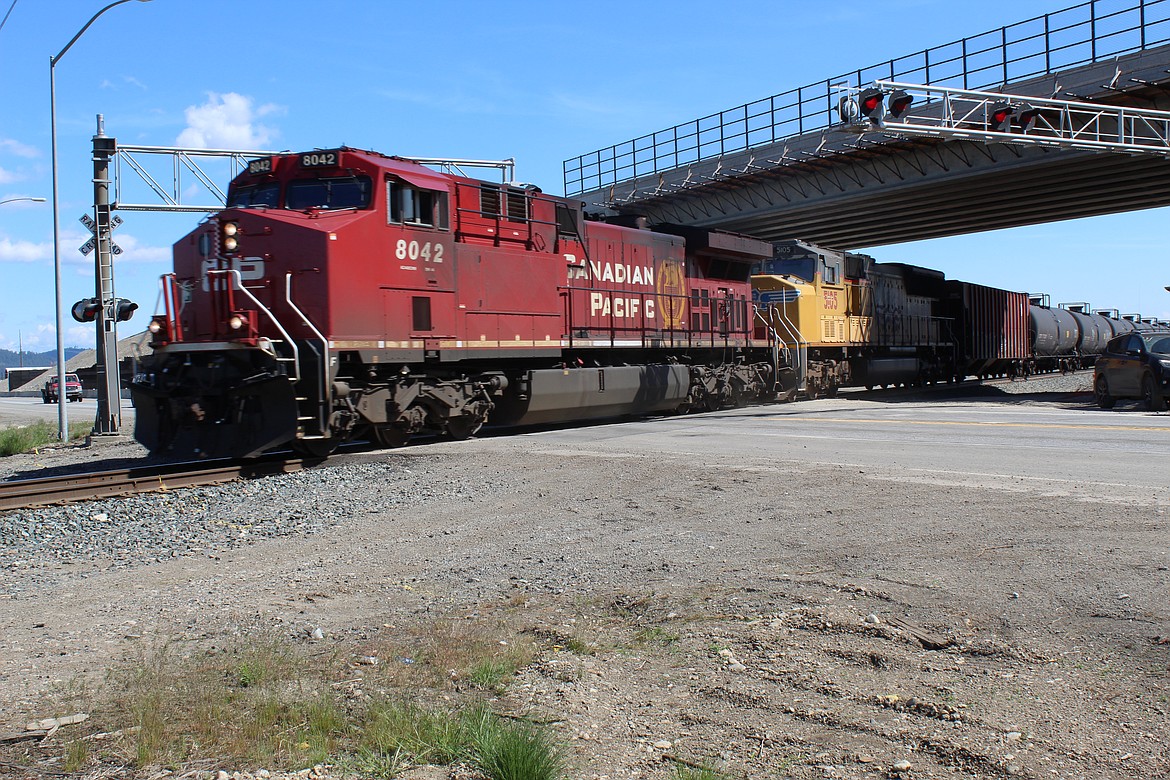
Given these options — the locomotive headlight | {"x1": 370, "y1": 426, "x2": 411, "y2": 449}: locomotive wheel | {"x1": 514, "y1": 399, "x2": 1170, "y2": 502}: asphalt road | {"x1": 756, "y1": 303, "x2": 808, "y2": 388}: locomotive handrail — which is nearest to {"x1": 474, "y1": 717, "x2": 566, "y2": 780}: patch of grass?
{"x1": 514, "y1": 399, "x2": 1170, "y2": 502}: asphalt road

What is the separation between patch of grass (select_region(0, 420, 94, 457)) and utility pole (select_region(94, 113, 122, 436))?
1479 millimetres

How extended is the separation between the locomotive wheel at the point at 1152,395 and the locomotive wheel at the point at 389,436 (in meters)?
14.3

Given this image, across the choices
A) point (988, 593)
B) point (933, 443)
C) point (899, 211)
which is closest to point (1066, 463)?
point (933, 443)

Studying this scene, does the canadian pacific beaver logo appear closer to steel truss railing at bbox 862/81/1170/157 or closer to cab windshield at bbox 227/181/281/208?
steel truss railing at bbox 862/81/1170/157

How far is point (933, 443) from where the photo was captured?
12594 millimetres

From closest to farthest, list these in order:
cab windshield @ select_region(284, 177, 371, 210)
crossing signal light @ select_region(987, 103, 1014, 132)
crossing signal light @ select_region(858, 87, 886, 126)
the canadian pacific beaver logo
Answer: cab windshield @ select_region(284, 177, 371, 210)
crossing signal light @ select_region(858, 87, 886, 126)
the canadian pacific beaver logo
crossing signal light @ select_region(987, 103, 1014, 132)

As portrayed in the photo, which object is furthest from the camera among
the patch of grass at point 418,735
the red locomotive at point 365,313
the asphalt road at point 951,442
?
the red locomotive at point 365,313

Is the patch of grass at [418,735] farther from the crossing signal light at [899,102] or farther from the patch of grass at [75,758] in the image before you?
the crossing signal light at [899,102]

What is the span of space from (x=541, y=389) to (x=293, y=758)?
11.7m

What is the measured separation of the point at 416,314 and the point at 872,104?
9.76m

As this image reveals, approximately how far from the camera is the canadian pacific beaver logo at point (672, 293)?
18.5 metres

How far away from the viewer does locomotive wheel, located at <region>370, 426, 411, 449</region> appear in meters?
13.0

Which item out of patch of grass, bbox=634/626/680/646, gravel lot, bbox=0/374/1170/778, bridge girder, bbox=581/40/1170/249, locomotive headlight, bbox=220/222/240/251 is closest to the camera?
gravel lot, bbox=0/374/1170/778

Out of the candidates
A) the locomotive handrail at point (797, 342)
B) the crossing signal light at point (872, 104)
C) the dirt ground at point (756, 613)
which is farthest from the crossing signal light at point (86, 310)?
the crossing signal light at point (872, 104)
